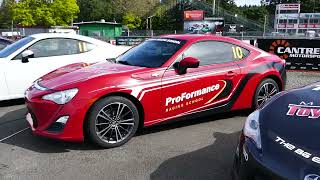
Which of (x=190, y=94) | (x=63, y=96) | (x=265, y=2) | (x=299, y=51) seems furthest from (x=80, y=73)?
(x=265, y=2)

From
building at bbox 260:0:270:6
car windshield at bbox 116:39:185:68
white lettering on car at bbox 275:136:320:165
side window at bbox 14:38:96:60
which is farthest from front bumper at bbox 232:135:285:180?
building at bbox 260:0:270:6

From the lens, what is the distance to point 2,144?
486cm

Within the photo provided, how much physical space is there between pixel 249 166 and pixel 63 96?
2.41m

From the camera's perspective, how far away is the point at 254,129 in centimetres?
299

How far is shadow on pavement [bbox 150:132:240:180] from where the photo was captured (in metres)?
3.89

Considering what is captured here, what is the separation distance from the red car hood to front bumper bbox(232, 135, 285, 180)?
221cm

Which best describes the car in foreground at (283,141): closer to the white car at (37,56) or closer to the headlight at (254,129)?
the headlight at (254,129)

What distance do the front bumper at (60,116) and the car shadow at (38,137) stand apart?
0.30 metres

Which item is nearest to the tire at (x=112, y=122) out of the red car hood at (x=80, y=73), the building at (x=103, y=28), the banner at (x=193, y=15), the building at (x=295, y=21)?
the red car hood at (x=80, y=73)

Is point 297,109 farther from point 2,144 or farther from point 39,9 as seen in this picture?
point 39,9

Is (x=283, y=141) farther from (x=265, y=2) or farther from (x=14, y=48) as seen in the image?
(x=265, y=2)

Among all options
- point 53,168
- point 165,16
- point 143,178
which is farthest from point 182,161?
point 165,16

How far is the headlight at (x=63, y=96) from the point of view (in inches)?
171

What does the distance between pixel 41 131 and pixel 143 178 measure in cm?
139
